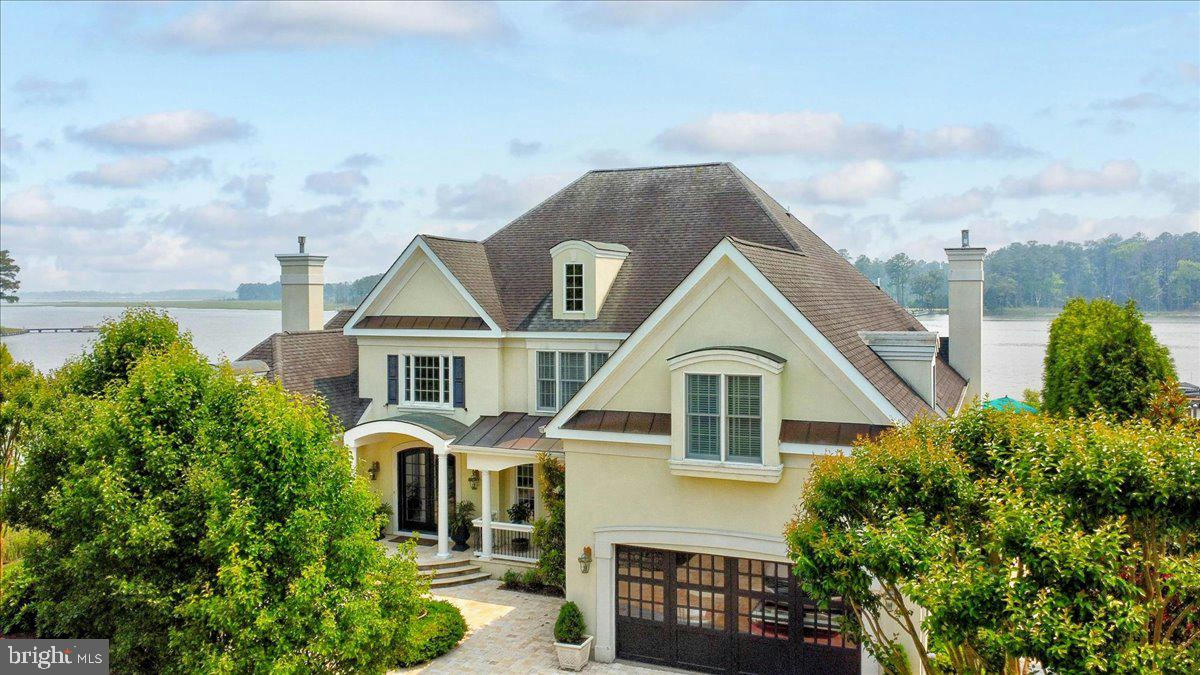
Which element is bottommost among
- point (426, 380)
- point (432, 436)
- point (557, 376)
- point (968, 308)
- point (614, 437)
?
point (432, 436)

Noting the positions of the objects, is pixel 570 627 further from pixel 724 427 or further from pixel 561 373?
pixel 561 373

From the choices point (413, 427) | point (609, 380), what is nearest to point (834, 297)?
point (609, 380)

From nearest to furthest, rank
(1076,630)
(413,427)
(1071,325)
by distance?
(1076,630) < (413,427) < (1071,325)

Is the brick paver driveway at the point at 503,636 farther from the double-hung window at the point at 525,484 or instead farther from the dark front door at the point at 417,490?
the dark front door at the point at 417,490

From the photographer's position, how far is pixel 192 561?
11367mm

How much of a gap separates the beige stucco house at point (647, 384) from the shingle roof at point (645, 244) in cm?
7

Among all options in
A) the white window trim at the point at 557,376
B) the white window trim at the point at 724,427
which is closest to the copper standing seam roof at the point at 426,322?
the white window trim at the point at 557,376

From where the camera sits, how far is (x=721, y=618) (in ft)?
51.9

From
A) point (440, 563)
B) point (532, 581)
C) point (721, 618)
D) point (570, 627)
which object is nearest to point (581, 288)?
point (532, 581)

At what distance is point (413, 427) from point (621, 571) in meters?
8.09

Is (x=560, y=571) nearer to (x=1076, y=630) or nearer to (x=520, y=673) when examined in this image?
(x=520, y=673)

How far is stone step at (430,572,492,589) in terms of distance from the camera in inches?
829

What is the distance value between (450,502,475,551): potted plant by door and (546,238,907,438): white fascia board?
23.7ft

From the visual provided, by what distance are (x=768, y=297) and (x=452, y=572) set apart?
11.4m
